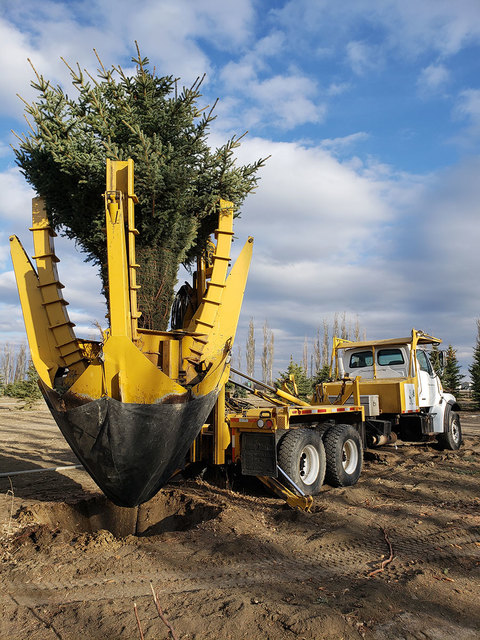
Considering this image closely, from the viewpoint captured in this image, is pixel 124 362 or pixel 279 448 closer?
pixel 124 362

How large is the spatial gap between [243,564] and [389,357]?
7.58 meters

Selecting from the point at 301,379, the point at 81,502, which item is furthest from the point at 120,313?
the point at 301,379

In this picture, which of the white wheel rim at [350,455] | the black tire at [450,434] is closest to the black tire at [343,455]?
the white wheel rim at [350,455]

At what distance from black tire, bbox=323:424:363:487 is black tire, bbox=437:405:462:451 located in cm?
407

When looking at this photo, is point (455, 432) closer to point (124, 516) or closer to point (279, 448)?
point (279, 448)

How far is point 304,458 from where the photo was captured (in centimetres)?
744

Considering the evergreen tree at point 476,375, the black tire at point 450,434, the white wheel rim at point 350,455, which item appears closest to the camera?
Answer: the white wheel rim at point 350,455

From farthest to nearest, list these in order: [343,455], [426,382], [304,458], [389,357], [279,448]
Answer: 1. [426,382]
2. [389,357]
3. [343,455]
4. [304,458]
5. [279,448]

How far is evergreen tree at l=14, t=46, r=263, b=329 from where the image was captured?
5.36 meters

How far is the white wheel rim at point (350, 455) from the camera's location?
8406mm

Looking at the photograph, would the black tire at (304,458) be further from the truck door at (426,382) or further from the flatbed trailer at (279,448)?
the truck door at (426,382)

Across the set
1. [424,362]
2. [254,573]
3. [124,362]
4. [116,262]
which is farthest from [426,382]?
[116,262]

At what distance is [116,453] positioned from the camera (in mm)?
4078

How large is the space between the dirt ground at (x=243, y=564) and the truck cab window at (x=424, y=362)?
11.8ft
